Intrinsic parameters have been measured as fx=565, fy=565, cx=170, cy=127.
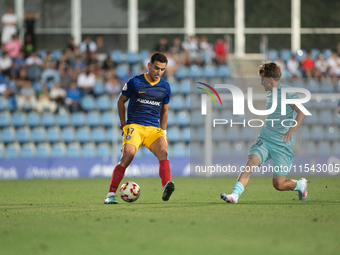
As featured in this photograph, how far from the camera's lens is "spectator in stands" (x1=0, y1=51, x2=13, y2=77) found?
17.6 meters

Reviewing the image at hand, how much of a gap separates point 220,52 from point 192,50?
119cm

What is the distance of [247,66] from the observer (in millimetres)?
20406

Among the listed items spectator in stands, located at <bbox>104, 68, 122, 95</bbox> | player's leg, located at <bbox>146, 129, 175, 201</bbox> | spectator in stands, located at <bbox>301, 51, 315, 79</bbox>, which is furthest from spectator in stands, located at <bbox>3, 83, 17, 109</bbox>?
player's leg, located at <bbox>146, 129, 175, 201</bbox>

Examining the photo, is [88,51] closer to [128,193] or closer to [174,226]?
[128,193]

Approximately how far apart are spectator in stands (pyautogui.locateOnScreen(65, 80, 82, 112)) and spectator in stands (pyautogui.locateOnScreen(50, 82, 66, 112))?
192 mm

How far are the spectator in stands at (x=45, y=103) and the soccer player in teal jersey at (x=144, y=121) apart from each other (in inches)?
346

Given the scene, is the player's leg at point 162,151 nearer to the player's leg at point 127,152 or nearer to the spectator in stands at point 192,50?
the player's leg at point 127,152

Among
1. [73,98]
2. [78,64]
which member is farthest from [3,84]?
[78,64]

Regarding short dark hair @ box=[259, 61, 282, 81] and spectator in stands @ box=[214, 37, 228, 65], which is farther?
spectator in stands @ box=[214, 37, 228, 65]

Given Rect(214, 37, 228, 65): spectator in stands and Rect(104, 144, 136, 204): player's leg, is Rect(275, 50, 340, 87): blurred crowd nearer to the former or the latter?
Rect(214, 37, 228, 65): spectator in stands

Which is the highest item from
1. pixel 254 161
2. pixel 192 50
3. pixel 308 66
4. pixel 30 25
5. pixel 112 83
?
pixel 30 25

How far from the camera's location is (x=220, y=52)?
63.4 ft

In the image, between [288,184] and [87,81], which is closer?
[288,184]

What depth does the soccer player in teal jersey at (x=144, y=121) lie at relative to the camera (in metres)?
7.73
